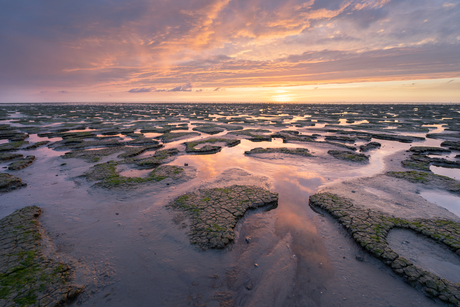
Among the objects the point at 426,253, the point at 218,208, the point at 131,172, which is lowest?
the point at 426,253

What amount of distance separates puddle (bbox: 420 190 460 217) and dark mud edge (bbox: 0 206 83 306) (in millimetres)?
13360

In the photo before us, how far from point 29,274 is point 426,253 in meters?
10.9

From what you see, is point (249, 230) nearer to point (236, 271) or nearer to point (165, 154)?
point (236, 271)

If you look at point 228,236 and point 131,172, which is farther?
point 131,172

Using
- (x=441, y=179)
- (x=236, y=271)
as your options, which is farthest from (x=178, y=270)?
(x=441, y=179)

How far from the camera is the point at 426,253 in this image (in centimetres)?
570

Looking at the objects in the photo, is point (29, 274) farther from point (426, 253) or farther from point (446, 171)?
point (446, 171)

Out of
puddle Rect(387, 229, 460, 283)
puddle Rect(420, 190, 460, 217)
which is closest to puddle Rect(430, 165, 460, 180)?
puddle Rect(420, 190, 460, 217)

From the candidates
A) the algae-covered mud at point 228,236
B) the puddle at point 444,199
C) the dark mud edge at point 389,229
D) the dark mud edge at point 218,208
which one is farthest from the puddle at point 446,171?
the dark mud edge at point 218,208

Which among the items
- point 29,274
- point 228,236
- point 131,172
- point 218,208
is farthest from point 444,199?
point 131,172

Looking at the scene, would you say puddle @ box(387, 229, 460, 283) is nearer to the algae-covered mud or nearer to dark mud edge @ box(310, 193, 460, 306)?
the algae-covered mud

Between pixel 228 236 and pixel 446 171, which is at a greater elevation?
pixel 446 171

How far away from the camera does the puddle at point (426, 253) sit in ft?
16.8

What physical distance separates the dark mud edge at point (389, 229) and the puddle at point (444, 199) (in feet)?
5.97
